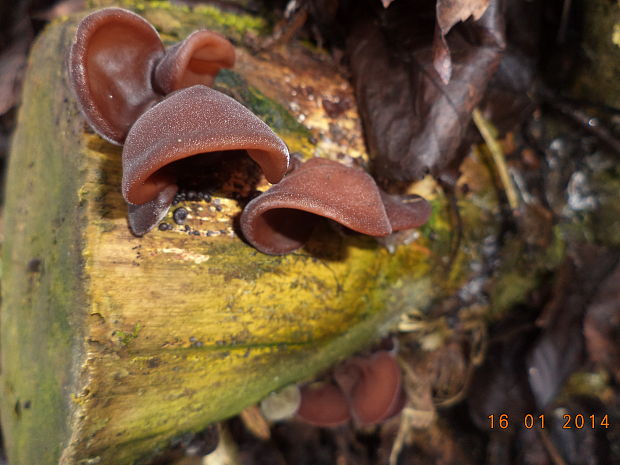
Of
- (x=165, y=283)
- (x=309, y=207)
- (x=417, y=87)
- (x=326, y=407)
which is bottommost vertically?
(x=326, y=407)

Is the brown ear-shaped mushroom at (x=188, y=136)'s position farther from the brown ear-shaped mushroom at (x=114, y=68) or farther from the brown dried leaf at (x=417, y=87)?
the brown dried leaf at (x=417, y=87)

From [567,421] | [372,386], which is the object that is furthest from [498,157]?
[567,421]

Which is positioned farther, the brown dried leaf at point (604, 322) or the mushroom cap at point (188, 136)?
the brown dried leaf at point (604, 322)

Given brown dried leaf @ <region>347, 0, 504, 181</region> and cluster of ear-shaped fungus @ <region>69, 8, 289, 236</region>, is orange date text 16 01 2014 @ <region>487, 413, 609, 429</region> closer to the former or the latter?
brown dried leaf @ <region>347, 0, 504, 181</region>

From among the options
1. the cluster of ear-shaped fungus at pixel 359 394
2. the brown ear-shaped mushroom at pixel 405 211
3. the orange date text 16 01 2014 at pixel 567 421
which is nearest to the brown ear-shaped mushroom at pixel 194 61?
the brown ear-shaped mushroom at pixel 405 211

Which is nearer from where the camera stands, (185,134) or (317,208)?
(185,134)

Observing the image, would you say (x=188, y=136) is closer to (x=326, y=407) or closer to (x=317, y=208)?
(x=317, y=208)

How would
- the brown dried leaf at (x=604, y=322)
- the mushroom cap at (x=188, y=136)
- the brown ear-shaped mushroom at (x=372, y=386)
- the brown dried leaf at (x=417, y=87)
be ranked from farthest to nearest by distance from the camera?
the brown dried leaf at (x=604, y=322)
the brown ear-shaped mushroom at (x=372, y=386)
the brown dried leaf at (x=417, y=87)
the mushroom cap at (x=188, y=136)

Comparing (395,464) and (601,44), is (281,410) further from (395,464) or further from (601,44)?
(601,44)

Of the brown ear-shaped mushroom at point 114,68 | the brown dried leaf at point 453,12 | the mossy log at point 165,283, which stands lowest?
the mossy log at point 165,283
